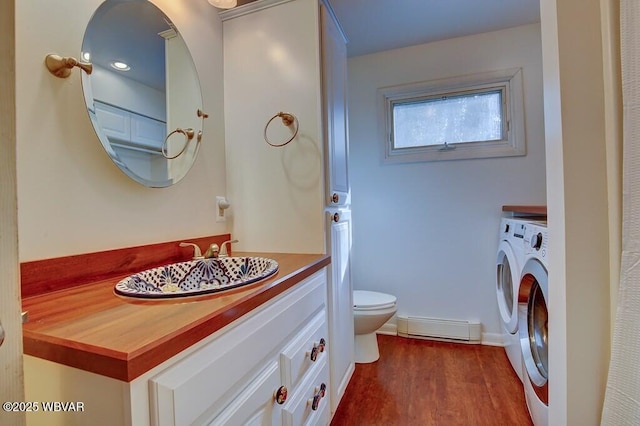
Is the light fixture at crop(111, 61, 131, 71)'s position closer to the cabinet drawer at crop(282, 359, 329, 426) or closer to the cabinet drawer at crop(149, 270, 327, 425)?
the cabinet drawer at crop(149, 270, 327, 425)

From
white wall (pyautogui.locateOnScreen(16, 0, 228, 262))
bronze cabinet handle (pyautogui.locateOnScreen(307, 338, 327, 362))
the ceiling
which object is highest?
the ceiling

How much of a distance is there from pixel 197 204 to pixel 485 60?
7.48 ft

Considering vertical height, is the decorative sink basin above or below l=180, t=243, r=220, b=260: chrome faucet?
below

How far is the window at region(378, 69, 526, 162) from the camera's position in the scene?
2.08 metres

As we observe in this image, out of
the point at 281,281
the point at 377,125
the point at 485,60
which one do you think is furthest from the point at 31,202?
the point at 485,60

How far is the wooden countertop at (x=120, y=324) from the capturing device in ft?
1.39

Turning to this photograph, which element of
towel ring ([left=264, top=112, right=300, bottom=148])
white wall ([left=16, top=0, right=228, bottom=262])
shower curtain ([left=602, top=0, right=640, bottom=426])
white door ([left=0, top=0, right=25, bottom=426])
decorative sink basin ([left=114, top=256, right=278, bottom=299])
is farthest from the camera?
towel ring ([left=264, top=112, right=300, bottom=148])

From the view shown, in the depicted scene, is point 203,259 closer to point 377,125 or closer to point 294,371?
point 294,371

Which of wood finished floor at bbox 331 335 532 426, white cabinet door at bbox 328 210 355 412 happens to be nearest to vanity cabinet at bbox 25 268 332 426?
white cabinet door at bbox 328 210 355 412

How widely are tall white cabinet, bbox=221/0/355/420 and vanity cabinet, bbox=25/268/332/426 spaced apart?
0.40 metres

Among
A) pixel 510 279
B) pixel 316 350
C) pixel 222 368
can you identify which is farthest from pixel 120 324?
pixel 510 279

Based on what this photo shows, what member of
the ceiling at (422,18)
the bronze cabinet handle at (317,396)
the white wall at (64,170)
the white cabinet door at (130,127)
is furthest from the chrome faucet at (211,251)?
the ceiling at (422,18)

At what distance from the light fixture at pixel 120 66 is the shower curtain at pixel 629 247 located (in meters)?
1.38

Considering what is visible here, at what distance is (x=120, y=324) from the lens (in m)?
0.52
